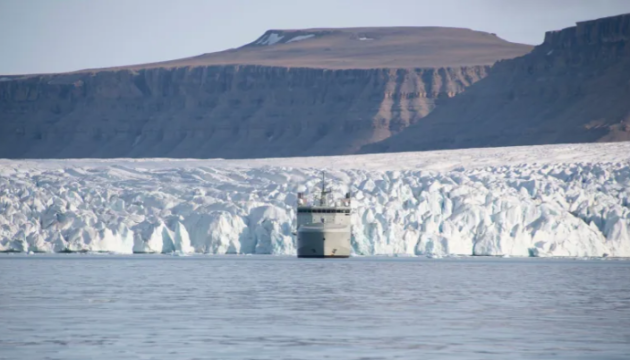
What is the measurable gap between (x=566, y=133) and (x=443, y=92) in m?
29.6

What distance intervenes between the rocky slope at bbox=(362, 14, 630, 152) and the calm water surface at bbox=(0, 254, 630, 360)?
238 ft

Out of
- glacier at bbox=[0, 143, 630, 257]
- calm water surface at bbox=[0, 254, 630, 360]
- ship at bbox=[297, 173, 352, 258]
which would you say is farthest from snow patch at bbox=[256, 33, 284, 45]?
calm water surface at bbox=[0, 254, 630, 360]

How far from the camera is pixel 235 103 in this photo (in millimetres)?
142750

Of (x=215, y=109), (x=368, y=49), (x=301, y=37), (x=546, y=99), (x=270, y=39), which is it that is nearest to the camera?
(x=546, y=99)

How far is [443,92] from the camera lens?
5295 inches

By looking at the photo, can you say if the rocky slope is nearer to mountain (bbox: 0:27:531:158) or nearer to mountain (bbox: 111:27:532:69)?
mountain (bbox: 0:27:531:158)

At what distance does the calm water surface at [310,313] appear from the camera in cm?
1719

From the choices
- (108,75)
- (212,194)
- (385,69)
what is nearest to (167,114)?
(108,75)

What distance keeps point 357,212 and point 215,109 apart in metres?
101

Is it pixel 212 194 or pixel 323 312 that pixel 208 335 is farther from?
pixel 212 194

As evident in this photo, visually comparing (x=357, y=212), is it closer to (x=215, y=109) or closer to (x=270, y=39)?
(x=215, y=109)

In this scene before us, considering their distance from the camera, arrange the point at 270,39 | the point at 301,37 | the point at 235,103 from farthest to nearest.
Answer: the point at 270,39 → the point at 301,37 → the point at 235,103

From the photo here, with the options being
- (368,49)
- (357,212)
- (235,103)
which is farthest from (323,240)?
(368,49)

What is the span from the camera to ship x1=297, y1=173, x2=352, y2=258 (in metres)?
43.8
